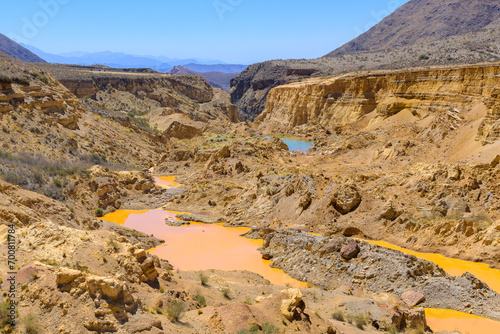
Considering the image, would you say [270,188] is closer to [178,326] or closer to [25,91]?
[178,326]

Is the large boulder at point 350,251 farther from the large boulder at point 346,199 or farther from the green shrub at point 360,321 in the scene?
the large boulder at point 346,199

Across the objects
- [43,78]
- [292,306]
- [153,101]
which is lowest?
[292,306]

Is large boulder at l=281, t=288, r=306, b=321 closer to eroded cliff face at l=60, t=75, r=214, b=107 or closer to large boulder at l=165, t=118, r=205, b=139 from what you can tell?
large boulder at l=165, t=118, r=205, b=139

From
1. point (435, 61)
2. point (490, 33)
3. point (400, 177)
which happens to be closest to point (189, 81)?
point (435, 61)

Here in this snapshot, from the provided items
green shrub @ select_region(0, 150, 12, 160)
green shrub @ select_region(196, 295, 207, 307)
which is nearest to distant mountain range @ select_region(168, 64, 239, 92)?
green shrub @ select_region(0, 150, 12, 160)

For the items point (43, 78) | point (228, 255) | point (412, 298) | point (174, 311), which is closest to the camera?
point (174, 311)

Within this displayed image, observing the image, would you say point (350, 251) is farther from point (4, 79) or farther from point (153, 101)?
point (153, 101)

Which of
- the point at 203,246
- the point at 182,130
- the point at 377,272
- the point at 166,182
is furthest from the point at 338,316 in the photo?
the point at 182,130
